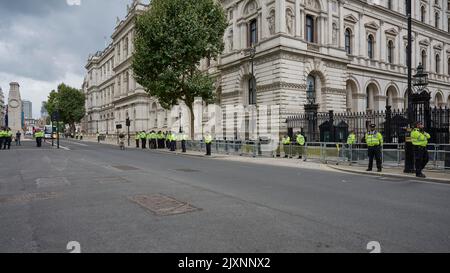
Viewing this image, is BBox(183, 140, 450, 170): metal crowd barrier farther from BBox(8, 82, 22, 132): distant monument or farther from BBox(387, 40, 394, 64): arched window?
BBox(8, 82, 22, 132): distant monument

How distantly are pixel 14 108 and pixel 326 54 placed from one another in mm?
46442

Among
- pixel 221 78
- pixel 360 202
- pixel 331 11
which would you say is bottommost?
pixel 360 202

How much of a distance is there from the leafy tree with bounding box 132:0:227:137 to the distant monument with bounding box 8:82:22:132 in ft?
104

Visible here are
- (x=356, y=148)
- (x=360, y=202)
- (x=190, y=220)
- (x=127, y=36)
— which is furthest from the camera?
(x=127, y=36)

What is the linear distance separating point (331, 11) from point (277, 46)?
28.7 ft

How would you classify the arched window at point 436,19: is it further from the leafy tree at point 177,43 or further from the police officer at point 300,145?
the police officer at point 300,145

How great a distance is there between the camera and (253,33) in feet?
101

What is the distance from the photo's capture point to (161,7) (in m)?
25.7

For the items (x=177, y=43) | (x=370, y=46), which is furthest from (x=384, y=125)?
(x=370, y=46)

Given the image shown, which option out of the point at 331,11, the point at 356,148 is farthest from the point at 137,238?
the point at 331,11

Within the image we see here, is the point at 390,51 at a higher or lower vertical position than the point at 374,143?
higher

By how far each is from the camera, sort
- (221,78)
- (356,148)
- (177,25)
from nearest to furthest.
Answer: (356,148), (177,25), (221,78)

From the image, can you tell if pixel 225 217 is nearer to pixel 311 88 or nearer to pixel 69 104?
→ pixel 311 88

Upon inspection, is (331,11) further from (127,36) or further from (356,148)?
(127,36)
